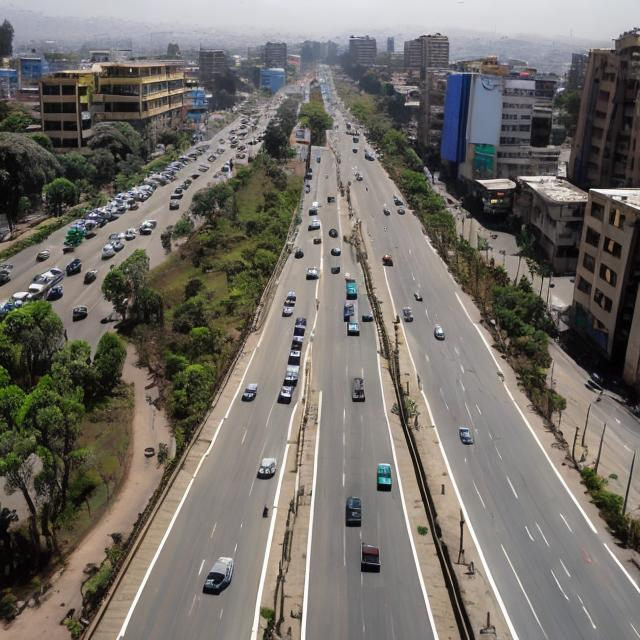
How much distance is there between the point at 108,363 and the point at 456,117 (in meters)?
62.8

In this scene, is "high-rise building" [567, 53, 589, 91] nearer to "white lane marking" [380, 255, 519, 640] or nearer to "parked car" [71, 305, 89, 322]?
"parked car" [71, 305, 89, 322]

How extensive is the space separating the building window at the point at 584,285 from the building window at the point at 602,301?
1.24 metres

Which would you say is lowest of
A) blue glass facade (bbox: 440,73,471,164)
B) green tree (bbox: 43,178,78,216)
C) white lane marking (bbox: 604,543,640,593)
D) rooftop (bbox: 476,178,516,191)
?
white lane marking (bbox: 604,543,640,593)

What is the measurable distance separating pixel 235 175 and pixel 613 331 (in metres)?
58.9

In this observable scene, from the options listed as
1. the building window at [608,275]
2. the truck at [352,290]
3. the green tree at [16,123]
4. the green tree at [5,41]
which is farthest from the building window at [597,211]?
the green tree at [5,41]

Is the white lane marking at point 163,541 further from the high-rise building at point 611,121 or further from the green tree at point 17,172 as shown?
the high-rise building at point 611,121

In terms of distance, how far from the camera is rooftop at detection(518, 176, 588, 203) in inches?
2432

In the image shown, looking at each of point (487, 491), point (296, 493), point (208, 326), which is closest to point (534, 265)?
point (208, 326)

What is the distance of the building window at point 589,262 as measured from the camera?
48.2 metres

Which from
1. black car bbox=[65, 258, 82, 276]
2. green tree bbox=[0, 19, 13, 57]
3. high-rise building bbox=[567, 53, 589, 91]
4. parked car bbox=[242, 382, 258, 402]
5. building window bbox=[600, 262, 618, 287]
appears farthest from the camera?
green tree bbox=[0, 19, 13, 57]

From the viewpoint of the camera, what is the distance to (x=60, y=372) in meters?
37.3

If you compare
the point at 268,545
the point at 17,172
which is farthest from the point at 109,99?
the point at 268,545

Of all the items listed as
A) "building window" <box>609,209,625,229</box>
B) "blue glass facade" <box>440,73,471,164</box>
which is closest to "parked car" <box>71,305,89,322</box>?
"building window" <box>609,209,625,229</box>

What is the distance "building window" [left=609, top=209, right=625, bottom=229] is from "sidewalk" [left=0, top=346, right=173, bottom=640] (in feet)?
95.3
